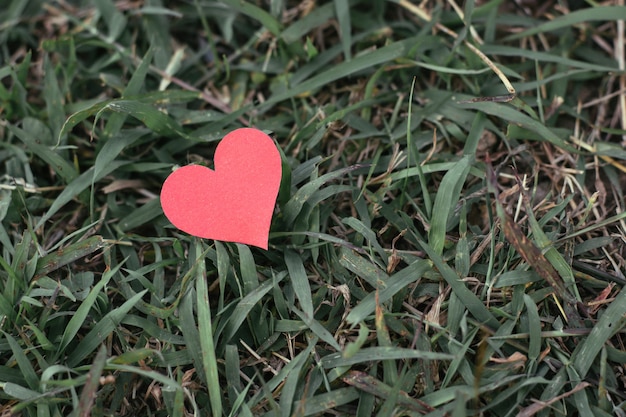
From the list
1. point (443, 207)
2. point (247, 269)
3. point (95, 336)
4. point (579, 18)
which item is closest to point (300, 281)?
point (247, 269)

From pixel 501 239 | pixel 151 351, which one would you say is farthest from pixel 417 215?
pixel 151 351

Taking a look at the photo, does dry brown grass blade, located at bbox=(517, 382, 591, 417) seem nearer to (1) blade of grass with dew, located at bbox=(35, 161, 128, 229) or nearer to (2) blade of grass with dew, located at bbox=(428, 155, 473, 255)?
(2) blade of grass with dew, located at bbox=(428, 155, 473, 255)

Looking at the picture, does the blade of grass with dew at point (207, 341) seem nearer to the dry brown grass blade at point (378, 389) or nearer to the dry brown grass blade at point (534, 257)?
the dry brown grass blade at point (378, 389)

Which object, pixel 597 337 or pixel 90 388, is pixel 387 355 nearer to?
pixel 597 337

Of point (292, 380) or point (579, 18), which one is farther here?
point (579, 18)

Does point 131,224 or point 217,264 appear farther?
point 131,224

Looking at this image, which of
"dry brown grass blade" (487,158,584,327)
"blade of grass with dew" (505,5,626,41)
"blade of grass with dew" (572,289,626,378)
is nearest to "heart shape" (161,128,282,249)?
"dry brown grass blade" (487,158,584,327)

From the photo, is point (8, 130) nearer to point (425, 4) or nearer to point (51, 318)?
point (51, 318)
